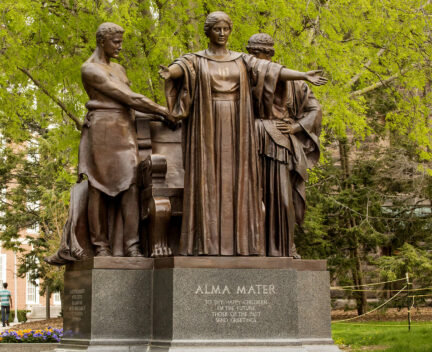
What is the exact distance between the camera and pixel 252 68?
8.84 m

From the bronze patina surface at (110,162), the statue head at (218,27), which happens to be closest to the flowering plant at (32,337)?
the bronze patina surface at (110,162)

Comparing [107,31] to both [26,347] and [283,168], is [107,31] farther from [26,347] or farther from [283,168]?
[26,347]

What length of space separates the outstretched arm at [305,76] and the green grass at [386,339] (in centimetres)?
777

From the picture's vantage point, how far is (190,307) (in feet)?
26.1

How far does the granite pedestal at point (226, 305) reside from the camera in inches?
311

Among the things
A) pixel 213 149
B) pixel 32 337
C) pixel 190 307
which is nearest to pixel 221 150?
pixel 213 149

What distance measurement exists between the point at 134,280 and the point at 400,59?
13022 mm

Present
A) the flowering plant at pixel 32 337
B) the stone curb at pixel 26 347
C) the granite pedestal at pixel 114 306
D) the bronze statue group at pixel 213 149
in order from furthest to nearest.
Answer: the flowering plant at pixel 32 337 < the stone curb at pixel 26 347 < the bronze statue group at pixel 213 149 < the granite pedestal at pixel 114 306

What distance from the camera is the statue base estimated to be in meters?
7.93

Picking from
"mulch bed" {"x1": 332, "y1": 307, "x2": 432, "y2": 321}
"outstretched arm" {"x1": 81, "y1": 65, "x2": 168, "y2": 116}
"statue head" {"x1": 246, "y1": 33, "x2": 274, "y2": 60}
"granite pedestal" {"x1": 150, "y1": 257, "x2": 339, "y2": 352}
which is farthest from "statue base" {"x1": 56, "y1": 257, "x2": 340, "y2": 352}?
"mulch bed" {"x1": 332, "y1": 307, "x2": 432, "y2": 321}

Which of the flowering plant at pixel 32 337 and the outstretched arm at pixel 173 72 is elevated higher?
the outstretched arm at pixel 173 72

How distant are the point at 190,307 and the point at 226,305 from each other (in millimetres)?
375

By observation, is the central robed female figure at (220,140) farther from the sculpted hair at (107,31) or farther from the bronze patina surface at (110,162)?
the sculpted hair at (107,31)

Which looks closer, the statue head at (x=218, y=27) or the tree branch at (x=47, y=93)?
the statue head at (x=218, y=27)
